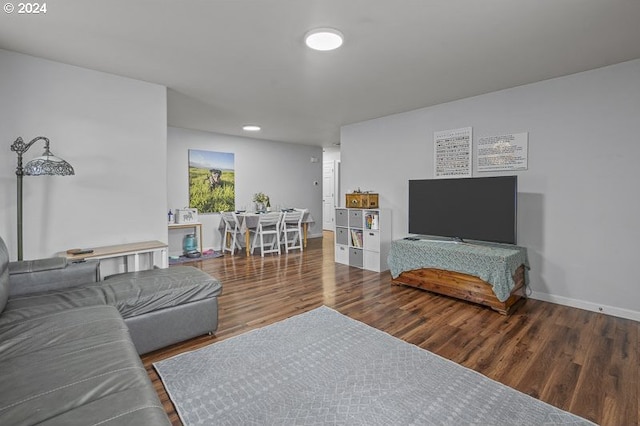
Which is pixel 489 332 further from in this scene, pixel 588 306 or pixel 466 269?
pixel 588 306

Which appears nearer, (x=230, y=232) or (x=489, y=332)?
(x=489, y=332)

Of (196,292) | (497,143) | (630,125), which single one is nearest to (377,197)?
(497,143)

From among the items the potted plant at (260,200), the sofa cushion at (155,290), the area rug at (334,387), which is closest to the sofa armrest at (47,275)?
the sofa cushion at (155,290)

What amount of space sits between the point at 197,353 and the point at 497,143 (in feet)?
12.3

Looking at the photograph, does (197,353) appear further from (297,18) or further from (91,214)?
(297,18)

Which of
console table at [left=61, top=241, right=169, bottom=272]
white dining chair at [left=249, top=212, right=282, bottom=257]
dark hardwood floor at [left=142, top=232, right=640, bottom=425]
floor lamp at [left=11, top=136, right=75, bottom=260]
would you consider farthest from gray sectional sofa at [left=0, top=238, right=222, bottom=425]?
white dining chair at [left=249, top=212, right=282, bottom=257]

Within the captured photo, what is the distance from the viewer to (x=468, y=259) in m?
3.17

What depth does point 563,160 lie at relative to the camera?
124 inches

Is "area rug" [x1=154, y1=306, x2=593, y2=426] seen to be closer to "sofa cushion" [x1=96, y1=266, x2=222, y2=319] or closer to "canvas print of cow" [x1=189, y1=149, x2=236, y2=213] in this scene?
"sofa cushion" [x1=96, y1=266, x2=222, y2=319]

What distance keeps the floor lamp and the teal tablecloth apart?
11.2 ft

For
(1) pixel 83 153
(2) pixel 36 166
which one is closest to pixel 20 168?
(2) pixel 36 166

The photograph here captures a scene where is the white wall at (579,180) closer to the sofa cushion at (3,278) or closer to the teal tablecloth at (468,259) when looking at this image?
the teal tablecloth at (468,259)

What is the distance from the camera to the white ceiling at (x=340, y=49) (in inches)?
77.2

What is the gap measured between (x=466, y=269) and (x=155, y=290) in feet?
9.50
